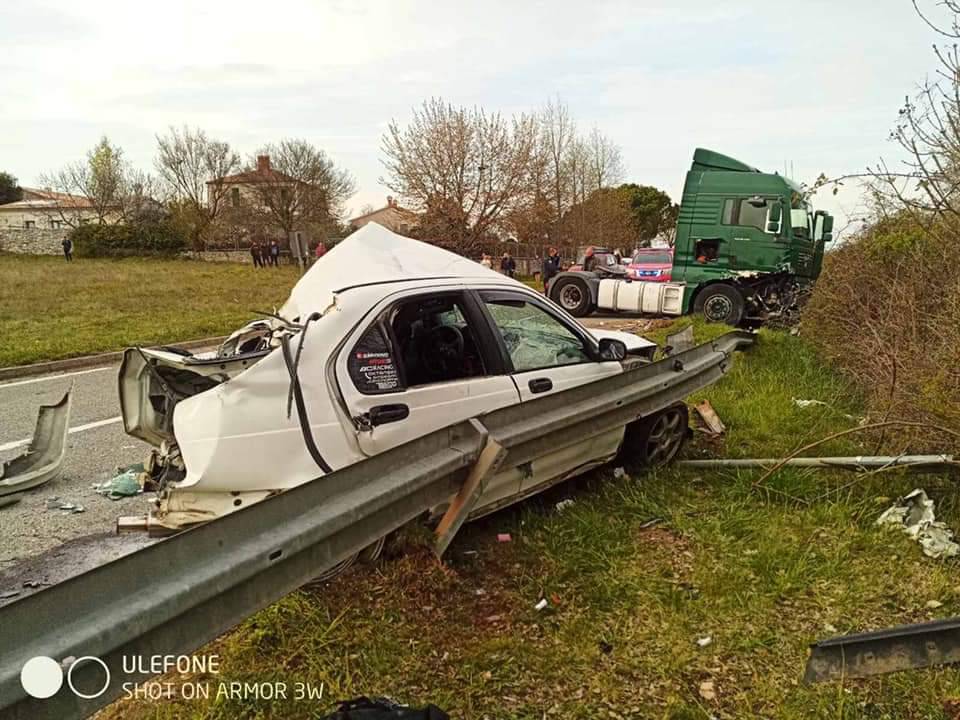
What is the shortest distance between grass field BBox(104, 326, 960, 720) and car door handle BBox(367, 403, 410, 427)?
65 cm

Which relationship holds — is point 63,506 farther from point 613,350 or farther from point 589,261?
point 589,261

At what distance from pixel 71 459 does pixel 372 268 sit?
3.74m

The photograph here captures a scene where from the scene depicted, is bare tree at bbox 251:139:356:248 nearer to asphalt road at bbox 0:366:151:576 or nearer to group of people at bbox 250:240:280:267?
group of people at bbox 250:240:280:267

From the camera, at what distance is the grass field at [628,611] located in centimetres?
258

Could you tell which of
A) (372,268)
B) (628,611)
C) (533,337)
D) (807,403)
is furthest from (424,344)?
(807,403)

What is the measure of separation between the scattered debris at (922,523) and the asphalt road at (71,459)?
16.6 ft

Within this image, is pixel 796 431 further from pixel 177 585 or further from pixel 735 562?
pixel 177 585

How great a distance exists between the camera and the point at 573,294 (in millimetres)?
16391

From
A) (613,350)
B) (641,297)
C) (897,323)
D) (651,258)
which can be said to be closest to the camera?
(613,350)

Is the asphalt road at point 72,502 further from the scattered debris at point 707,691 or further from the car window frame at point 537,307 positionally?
the scattered debris at point 707,691

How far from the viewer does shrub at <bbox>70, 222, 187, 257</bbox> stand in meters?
41.2

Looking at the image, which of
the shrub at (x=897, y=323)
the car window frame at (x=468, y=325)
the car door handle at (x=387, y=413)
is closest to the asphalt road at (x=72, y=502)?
the car door handle at (x=387, y=413)

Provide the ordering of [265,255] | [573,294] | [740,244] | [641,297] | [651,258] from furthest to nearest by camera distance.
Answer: [265,255], [651,258], [573,294], [641,297], [740,244]

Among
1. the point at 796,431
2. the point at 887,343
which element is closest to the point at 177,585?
the point at 796,431
